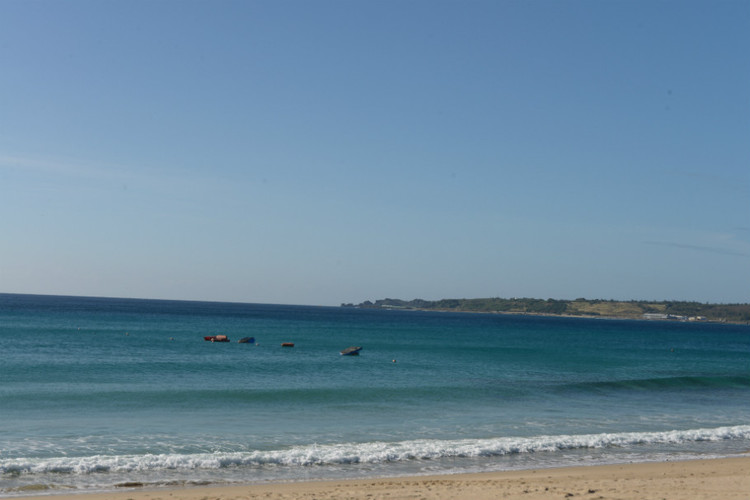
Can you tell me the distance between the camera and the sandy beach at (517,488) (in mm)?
12820

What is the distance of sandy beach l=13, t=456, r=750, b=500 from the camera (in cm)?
1282

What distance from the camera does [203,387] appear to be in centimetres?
2912

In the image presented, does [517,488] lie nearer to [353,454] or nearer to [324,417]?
[353,454]

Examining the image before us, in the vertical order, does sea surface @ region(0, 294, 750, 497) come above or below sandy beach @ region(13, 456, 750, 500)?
below

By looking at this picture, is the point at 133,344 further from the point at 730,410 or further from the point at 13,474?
the point at 730,410

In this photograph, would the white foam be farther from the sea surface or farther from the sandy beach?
the sandy beach

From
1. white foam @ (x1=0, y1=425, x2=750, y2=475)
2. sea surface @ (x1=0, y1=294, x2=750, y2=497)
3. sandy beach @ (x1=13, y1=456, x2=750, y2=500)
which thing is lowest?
sea surface @ (x1=0, y1=294, x2=750, y2=497)

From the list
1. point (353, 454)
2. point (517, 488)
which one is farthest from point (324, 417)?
point (517, 488)

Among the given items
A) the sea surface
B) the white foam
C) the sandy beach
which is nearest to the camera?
the sandy beach

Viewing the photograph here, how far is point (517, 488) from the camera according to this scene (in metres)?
13.5

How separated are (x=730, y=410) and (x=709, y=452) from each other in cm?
981

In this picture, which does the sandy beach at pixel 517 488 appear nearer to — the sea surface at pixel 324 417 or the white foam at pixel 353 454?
the sea surface at pixel 324 417

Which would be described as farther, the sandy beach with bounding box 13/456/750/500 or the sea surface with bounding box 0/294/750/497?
the sea surface with bounding box 0/294/750/497

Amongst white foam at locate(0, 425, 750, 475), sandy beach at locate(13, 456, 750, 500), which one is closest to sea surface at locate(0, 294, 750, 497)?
white foam at locate(0, 425, 750, 475)
